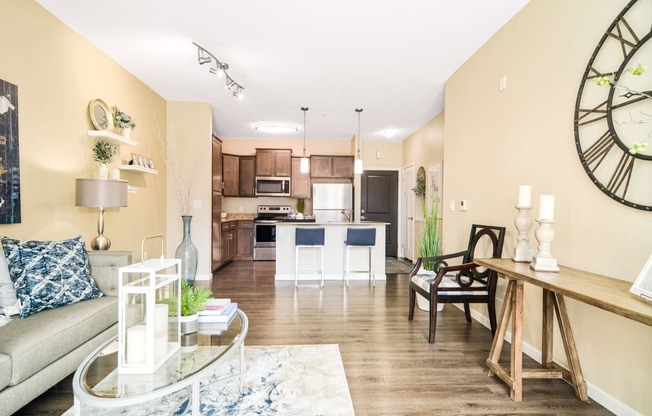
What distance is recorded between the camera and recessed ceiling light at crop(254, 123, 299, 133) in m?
5.91

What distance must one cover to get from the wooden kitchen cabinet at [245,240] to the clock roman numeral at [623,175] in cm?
595

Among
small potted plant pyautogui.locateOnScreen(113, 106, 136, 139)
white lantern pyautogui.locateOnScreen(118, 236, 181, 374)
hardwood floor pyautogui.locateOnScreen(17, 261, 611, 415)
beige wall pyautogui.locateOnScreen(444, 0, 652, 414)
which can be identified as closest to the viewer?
white lantern pyautogui.locateOnScreen(118, 236, 181, 374)

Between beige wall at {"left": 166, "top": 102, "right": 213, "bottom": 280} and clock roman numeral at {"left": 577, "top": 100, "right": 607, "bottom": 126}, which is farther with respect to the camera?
beige wall at {"left": 166, "top": 102, "right": 213, "bottom": 280}

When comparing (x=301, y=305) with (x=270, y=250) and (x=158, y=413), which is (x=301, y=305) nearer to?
(x=158, y=413)

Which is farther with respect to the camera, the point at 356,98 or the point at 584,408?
the point at 356,98

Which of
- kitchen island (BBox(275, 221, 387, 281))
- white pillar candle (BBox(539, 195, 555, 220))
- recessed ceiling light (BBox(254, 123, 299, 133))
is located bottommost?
kitchen island (BBox(275, 221, 387, 281))

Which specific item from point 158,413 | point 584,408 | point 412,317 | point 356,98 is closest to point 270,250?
point 356,98

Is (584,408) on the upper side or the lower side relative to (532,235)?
lower

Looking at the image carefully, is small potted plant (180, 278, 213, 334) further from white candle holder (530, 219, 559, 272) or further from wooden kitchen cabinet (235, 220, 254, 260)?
wooden kitchen cabinet (235, 220, 254, 260)

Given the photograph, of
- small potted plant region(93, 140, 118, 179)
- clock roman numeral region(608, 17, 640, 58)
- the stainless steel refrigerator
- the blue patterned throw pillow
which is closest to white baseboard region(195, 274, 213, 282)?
small potted plant region(93, 140, 118, 179)

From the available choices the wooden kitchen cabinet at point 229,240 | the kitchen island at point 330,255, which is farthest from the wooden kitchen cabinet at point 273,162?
the kitchen island at point 330,255

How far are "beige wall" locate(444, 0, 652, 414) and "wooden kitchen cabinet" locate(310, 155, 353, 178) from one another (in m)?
3.81

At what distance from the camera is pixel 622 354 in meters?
1.75

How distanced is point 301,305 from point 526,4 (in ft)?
11.4
